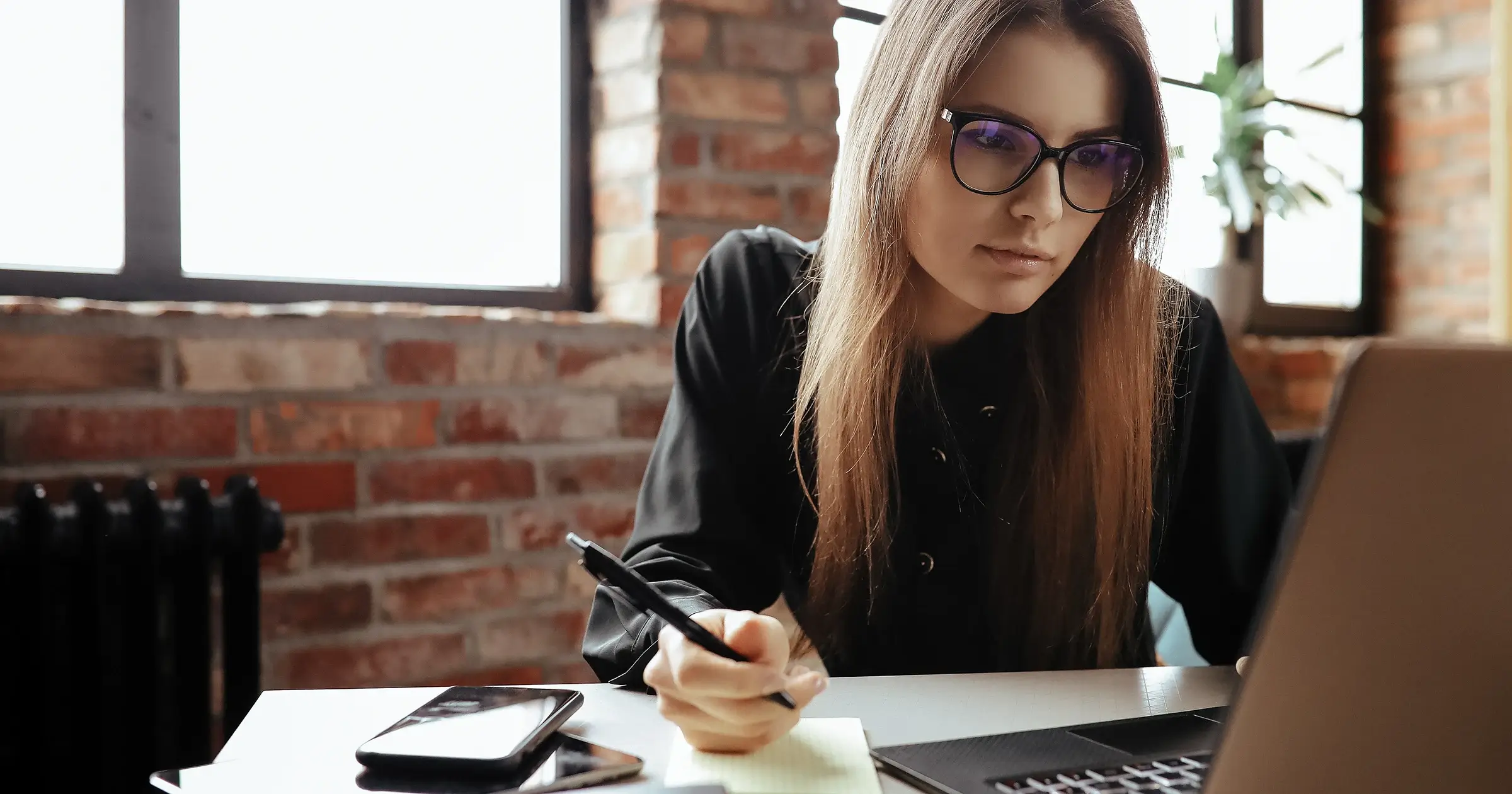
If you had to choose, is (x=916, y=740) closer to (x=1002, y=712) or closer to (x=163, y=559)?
(x=1002, y=712)

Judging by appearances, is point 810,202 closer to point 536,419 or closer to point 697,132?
point 697,132

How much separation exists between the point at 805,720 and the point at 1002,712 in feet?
0.44

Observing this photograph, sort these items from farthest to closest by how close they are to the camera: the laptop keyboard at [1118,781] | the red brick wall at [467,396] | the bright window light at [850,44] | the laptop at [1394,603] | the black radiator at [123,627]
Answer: the bright window light at [850,44]
the red brick wall at [467,396]
the black radiator at [123,627]
the laptop keyboard at [1118,781]
the laptop at [1394,603]

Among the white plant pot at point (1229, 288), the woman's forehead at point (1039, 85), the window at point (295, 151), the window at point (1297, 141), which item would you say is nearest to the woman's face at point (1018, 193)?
the woman's forehead at point (1039, 85)

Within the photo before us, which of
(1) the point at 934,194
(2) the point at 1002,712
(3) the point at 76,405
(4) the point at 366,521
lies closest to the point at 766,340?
(1) the point at 934,194

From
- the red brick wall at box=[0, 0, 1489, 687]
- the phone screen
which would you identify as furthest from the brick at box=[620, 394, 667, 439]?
the phone screen

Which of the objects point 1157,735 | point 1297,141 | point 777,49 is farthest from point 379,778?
point 1297,141

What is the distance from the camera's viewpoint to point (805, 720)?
0.69m

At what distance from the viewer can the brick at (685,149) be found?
1.75 metres

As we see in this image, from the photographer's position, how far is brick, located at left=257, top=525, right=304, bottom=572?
144 centimetres

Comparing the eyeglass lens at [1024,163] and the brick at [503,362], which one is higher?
the eyeglass lens at [1024,163]

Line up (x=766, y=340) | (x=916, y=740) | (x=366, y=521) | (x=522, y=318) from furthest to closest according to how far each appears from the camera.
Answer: (x=522, y=318), (x=366, y=521), (x=766, y=340), (x=916, y=740)

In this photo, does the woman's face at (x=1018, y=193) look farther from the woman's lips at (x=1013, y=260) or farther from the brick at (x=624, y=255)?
the brick at (x=624, y=255)

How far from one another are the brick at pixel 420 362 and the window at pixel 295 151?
8.5 inches
